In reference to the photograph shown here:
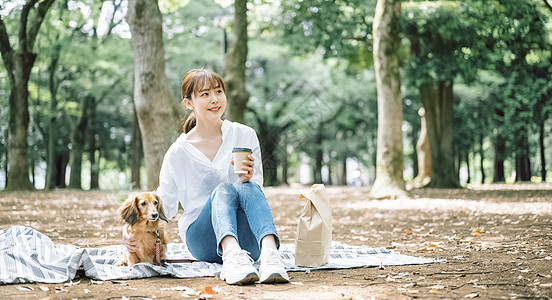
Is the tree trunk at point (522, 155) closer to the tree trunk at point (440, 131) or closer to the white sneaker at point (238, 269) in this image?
the tree trunk at point (440, 131)

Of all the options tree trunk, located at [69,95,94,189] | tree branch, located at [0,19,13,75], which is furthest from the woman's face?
tree trunk, located at [69,95,94,189]

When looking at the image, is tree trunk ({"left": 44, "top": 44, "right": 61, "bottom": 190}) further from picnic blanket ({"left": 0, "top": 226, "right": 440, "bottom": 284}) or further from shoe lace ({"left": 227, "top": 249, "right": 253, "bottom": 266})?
shoe lace ({"left": 227, "top": 249, "right": 253, "bottom": 266})

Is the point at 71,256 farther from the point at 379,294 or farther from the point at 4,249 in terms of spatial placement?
the point at 379,294

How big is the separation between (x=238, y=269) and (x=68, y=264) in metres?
1.15

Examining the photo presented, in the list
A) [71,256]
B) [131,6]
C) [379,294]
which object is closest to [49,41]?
[131,6]

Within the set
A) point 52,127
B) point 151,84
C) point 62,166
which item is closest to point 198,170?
point 151,84

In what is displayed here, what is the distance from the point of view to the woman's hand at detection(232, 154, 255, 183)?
11.5ft

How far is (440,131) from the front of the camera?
58.3 feet

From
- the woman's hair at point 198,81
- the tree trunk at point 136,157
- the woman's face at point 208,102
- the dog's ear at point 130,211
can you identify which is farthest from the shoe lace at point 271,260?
the tree trunk at point 136,157

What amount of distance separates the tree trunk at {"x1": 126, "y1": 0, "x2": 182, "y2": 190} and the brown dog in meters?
5.32

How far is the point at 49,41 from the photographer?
63.9 feet

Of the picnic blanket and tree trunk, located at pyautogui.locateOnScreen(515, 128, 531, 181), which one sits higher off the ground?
tree trunk, located at pyautogui.locateOnScreen(515, 128, 531, 181)

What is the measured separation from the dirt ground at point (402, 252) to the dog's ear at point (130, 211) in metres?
0.41

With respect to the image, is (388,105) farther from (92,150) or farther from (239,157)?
(92,150)
